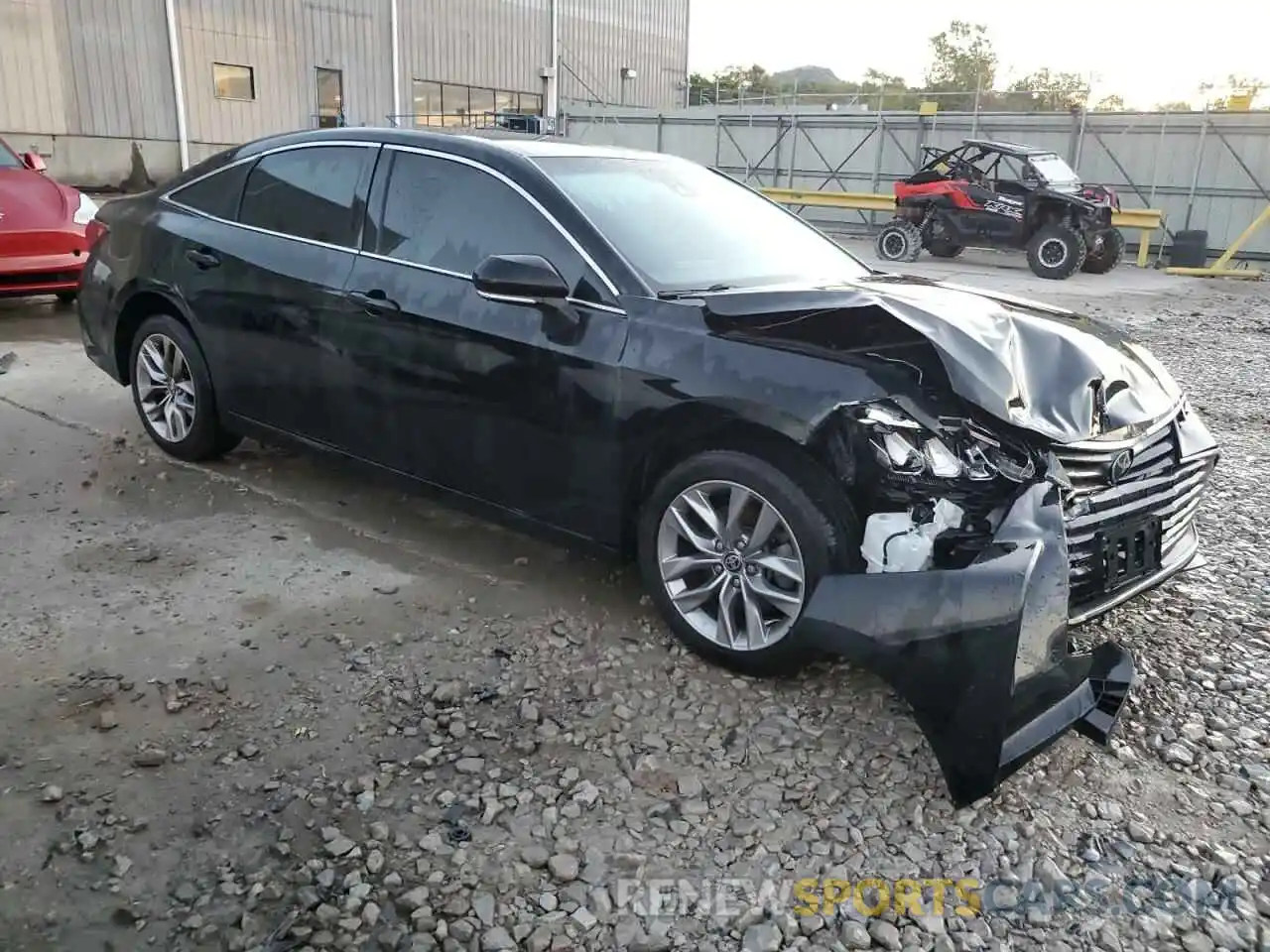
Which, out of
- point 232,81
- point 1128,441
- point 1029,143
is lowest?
point 1128,441

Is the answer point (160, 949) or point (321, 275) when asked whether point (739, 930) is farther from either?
point (321, 275)

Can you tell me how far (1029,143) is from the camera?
20203 mm

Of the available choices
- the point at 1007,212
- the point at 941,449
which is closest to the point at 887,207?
the point at 1007,212

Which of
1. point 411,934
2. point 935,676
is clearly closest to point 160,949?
point 411,934

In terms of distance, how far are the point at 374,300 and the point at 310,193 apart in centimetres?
77

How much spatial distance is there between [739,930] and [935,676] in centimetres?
78

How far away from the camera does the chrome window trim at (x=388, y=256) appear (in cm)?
337

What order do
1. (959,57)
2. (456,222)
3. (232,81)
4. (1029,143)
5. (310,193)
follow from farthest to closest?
(959,57), (232,81), (1029,143), (310,193), (456,222)

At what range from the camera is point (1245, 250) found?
18062 millimetres

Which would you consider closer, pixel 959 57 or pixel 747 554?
pixel 747 554

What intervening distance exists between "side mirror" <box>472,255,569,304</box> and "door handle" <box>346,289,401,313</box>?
0.58m

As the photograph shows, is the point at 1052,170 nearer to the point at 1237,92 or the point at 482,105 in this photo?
the point at 1237,92

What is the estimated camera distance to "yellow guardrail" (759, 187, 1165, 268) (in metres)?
16.5

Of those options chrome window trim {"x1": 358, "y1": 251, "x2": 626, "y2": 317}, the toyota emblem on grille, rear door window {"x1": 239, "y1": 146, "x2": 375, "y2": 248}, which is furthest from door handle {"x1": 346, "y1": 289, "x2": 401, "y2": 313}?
the toyota emblem on grille
